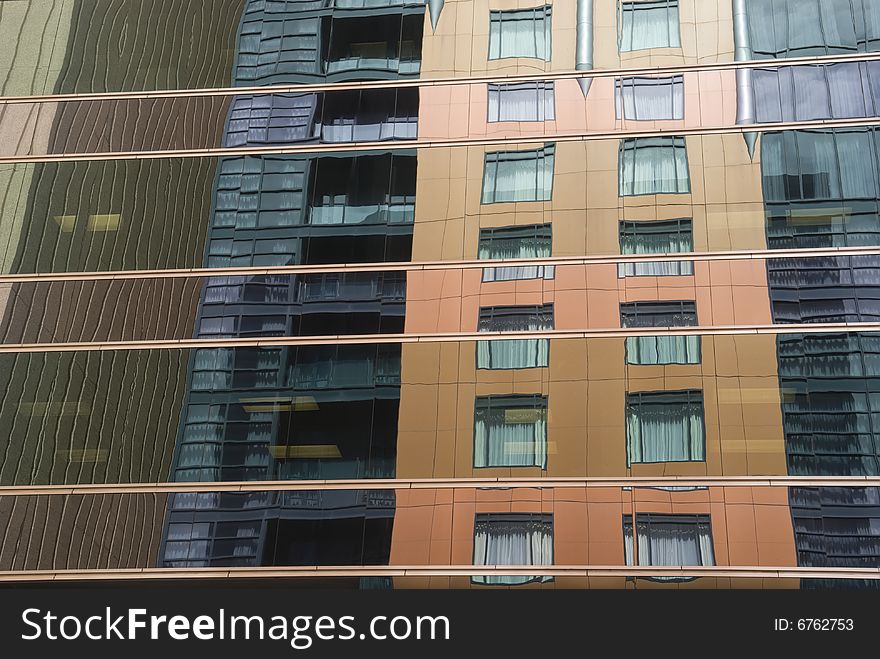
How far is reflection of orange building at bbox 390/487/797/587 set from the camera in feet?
37.7

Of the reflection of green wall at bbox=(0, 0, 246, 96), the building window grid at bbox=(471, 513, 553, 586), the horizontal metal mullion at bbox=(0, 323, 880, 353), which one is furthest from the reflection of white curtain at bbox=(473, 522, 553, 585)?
the reflection of green wall at bbox=(0, 0, 246, 96)

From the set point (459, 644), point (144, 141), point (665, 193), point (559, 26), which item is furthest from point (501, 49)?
point (459, 644)

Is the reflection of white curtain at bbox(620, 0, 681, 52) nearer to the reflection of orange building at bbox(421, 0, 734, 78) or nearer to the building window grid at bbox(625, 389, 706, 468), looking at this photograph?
the reflection of orange building at bbox(421, 0, 734, 78)

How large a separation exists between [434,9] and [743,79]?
4749 mm

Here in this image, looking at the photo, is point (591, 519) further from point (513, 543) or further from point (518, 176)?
point (518, 176)

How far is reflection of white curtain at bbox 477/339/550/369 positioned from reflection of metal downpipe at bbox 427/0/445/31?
5.32 meters

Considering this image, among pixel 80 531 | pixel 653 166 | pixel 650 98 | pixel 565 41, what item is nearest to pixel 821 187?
pixel 653 166

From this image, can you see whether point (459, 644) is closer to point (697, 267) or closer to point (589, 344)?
point (589, 344)

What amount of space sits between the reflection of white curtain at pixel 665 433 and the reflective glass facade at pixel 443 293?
4 centimetres

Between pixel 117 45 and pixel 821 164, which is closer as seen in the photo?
pixel 821 164

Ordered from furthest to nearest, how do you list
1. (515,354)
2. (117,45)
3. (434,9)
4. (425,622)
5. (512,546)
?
(117,45)
(434,9)
(515,354)
(512,546)
(425,622)

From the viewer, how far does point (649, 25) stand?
47.2 ft

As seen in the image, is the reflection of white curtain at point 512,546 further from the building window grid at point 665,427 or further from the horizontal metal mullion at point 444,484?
the building window grid at point 665,427

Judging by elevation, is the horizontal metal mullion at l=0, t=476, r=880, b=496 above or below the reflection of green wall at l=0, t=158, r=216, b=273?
below
